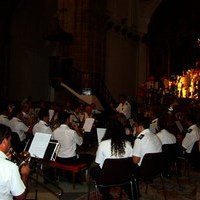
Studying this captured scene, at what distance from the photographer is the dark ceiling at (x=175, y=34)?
24219mm

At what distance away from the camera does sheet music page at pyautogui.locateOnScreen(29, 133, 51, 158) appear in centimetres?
604

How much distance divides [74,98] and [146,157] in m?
11.6

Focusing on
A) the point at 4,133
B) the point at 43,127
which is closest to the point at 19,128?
the point at 43,127

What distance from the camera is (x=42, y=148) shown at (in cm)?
606

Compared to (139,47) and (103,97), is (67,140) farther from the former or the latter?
(139,47)

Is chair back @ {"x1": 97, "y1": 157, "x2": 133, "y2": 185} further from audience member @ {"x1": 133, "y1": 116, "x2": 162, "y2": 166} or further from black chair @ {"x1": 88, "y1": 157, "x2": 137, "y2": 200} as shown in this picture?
audience member @ {"x1": 133, "y1": 116, "x2": 162, "y2": 166}

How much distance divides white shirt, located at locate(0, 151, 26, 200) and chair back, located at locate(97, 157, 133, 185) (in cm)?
Answer: 216

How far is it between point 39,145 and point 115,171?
3.83 feet

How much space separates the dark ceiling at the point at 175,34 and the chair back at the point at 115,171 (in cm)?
1888

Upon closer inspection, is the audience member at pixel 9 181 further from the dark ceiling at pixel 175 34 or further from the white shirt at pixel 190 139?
the dark ceiling at pixel 175 34

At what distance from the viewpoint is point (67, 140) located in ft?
26.5

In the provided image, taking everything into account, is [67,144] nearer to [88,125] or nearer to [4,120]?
[4,120]

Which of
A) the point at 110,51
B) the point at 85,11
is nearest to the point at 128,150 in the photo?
the point at 85,11

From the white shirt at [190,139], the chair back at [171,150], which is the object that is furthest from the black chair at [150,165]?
the white shirt at [190,139]
